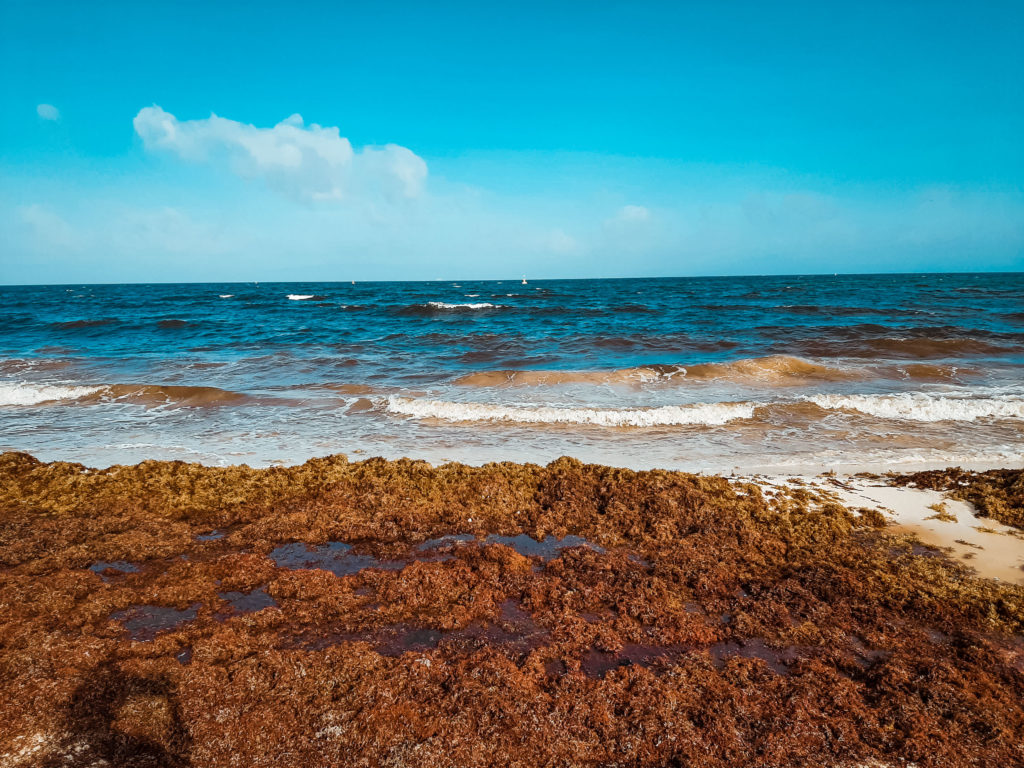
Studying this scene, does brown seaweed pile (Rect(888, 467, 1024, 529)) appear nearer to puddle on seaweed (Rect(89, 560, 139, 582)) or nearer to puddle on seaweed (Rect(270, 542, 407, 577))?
puddle on seaweed (Rect(270, 542, 407, 577))

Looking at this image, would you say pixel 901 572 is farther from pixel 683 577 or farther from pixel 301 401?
pixel 301 401

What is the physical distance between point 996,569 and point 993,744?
256 cm

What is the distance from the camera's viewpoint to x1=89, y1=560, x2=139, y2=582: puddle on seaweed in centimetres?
454

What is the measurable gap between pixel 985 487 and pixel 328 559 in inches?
298

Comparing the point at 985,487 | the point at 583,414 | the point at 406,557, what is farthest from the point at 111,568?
the point at 985,487

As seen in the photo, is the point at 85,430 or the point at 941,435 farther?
the point at 85,430

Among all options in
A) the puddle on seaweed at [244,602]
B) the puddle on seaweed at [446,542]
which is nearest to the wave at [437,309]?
the puddle on seaweed at [446,542]

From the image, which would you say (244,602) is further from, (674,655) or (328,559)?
(674,655)

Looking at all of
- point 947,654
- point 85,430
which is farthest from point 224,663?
point 85,430

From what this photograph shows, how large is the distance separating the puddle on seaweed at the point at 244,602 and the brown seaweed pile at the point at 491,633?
0.08 ft

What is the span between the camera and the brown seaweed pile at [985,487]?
573 cm

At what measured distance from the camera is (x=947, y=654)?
3611 millimetres

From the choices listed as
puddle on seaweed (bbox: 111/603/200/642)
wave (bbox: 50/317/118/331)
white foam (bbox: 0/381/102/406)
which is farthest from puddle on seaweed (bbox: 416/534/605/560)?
wave (bbox: 50/317/118/331)

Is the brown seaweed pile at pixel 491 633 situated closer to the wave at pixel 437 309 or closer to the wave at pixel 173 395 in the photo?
the wave at pixel 173 395
